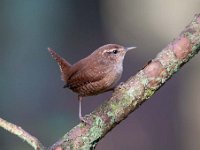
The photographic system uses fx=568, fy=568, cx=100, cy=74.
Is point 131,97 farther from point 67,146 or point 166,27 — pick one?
point 166,27

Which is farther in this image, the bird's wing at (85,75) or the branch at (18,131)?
the bird's wing at (85,75)

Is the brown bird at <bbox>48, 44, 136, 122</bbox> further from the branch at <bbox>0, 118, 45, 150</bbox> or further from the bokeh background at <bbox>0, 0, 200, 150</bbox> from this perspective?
the bokeh background at <bbox>0, 0, 200, 150</bbox>

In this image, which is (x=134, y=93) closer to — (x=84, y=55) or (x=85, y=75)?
(x=85, y=75)

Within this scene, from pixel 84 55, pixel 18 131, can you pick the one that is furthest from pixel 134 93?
pixel 84 55

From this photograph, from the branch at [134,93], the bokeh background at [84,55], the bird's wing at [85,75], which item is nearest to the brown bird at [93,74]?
the bird's wing at [85,75]

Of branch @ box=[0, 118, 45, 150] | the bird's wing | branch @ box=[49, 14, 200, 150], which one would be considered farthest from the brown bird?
branch @ box=[0, 118, 45, 150]

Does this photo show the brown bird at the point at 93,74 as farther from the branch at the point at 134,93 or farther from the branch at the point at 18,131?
the branch at the point at 18,131
